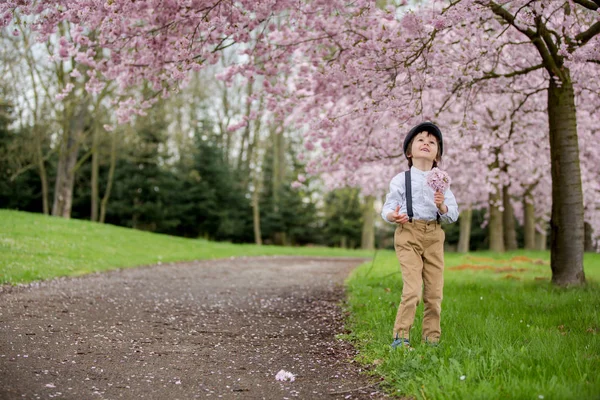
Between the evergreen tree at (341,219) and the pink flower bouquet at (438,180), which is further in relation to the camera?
the evergreen tree at (341,219)

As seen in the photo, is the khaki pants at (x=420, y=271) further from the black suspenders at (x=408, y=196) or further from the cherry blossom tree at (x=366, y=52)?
the cherry blossom tree at (x=366, y=52)

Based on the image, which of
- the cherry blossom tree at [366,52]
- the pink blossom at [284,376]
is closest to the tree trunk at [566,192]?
the cherry blossom tree at [366,52]

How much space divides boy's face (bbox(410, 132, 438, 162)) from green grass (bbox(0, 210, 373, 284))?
23.2ft

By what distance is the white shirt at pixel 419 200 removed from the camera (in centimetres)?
459

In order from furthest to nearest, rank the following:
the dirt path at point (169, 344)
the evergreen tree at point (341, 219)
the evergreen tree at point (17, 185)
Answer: the evergreen tree at point (341, 219)
the evergreen tree at point (17, 185)
the dirt path at point (169, 344)

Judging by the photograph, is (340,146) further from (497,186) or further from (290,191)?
(290,191)

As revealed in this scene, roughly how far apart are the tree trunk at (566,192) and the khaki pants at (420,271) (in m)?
3.94

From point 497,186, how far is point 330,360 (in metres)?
14.7

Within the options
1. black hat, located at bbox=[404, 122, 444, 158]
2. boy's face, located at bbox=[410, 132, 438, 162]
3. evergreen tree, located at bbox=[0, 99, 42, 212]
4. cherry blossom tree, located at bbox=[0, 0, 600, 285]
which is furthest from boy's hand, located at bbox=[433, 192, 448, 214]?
evergreen tree, located at bbox=[0, 99, 42, 212]

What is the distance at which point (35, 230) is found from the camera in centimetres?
1486

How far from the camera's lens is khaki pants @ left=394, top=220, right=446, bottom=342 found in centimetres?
452

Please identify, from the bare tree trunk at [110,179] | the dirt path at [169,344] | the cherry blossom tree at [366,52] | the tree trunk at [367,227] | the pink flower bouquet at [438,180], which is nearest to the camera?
the dirt path at [169,344]

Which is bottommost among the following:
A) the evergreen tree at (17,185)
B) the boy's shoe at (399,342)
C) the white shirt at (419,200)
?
the boy's shoe at (399,342)

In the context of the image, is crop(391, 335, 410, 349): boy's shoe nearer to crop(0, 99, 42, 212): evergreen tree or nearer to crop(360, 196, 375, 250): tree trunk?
crop(360, 196, 375, 250): tree trunk
